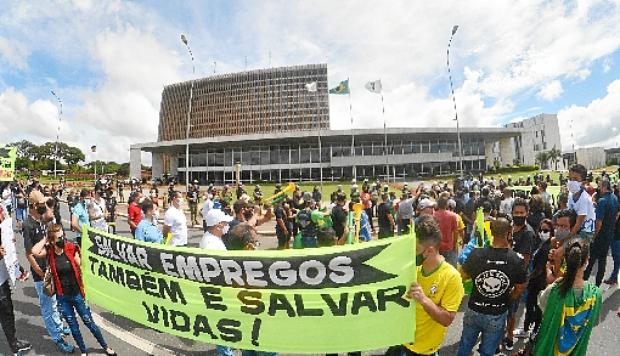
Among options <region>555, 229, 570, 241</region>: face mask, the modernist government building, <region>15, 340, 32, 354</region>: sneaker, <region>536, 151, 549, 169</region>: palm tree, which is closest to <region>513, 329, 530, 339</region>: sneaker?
<region>555, 229, 570, 241</region>: face mask

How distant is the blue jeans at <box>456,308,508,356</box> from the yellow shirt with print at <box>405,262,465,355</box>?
601 mm

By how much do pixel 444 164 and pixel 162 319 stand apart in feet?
187

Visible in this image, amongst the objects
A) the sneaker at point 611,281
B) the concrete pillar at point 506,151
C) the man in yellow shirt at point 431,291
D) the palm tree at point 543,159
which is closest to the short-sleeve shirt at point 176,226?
the man in yellow shirt at point 431,291

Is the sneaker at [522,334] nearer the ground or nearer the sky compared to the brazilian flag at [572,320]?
nearer the ground

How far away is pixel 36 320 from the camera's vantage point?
18.1 ft

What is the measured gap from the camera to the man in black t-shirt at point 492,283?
3.07 m

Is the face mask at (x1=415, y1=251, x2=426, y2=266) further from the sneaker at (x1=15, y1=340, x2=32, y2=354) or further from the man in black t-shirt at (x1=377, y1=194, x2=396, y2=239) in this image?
the man in black t-shirt at (x1=377, y1=194, x2=396, y2=239)

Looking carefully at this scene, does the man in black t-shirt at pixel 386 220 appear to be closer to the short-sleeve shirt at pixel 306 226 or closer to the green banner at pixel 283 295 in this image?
the short-sleeve shirt at pixel 306 226

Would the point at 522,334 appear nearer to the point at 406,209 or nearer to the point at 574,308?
the point at 574,308

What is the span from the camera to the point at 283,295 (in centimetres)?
289

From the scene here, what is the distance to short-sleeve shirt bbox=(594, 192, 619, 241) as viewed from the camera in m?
6.27

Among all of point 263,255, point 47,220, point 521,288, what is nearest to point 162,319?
point 263,255

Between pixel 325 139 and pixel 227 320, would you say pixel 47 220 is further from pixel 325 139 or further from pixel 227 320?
pixel 325 139

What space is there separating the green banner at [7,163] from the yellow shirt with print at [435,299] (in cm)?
1378
